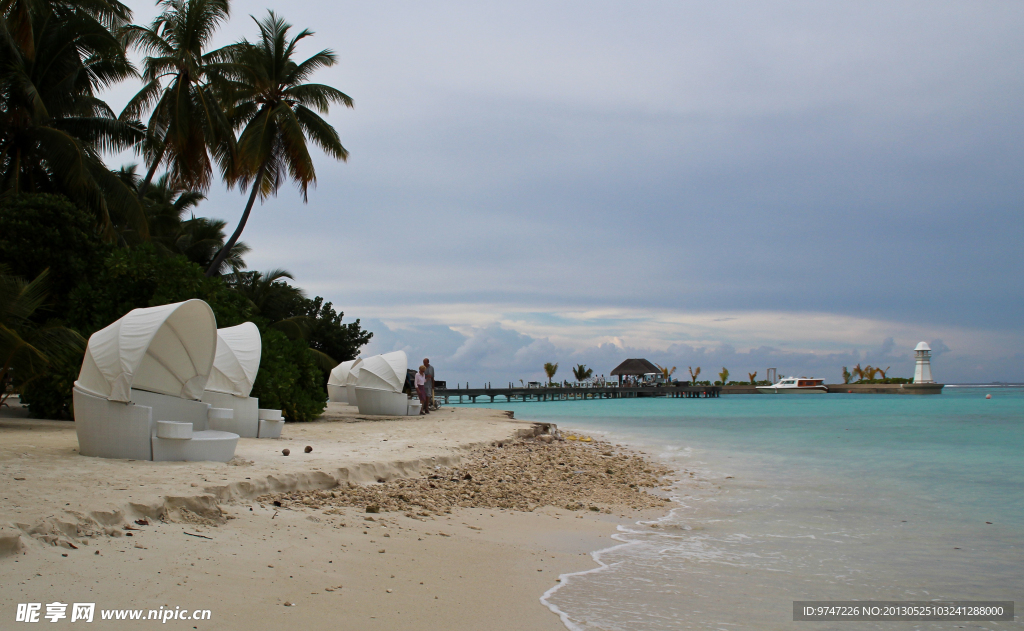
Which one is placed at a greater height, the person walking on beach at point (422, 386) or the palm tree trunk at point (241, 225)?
the palm tree trunk at point (241, 225)

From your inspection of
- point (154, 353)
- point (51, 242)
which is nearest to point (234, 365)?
point (154, 353)

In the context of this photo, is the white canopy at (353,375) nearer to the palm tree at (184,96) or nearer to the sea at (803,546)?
the palm tree at (184,96)

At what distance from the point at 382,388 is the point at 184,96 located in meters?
10.7

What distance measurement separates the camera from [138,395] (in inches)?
321

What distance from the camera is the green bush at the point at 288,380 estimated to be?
47.5 feet

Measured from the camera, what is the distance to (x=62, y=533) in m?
4.42

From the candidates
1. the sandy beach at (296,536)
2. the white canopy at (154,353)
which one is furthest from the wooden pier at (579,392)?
the sandy beach at (296,536)

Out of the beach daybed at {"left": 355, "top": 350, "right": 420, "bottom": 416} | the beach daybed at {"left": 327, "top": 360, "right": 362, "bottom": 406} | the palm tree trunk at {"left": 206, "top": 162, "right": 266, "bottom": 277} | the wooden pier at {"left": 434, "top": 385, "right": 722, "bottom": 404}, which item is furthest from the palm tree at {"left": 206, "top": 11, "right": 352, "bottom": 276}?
the wooden pier at {"left": 434, "top": 385, "right": 722, "bottom": 404}

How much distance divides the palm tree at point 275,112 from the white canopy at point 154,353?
42.9ft

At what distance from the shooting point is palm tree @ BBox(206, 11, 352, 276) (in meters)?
21.1

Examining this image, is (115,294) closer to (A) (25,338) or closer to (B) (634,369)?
(A) (25,338)

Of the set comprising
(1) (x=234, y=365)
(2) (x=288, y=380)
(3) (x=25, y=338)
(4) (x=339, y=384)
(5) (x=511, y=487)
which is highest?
(3) (x=25, y=338)

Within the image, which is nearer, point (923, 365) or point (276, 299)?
point (276, 299)

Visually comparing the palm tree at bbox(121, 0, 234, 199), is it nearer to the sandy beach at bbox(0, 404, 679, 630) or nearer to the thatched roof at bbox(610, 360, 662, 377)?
the sandy beach at bbox(0, 404, 679, 630)
